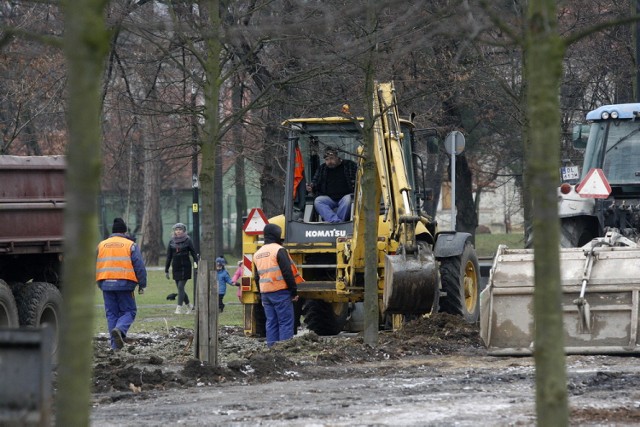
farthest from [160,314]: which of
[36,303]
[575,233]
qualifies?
[575,233]

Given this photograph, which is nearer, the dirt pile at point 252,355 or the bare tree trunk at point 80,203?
the bare tree trunk at point 80,203

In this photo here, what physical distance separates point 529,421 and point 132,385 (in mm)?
3878

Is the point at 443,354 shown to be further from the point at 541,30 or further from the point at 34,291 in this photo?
the point at 541,30

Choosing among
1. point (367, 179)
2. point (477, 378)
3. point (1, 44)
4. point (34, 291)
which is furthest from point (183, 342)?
point (1, 44)

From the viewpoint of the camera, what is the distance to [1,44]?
6812 millimetres

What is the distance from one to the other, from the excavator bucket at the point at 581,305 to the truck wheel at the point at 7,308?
490 centimetres

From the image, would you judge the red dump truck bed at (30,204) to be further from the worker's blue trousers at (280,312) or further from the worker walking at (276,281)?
the worker's blue trousers at (280,312)

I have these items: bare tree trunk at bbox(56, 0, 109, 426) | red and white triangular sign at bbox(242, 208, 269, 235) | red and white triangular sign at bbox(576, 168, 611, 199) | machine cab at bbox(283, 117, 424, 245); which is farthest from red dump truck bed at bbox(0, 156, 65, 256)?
bare tree trunk at bbox(56, 0, 109, 426)

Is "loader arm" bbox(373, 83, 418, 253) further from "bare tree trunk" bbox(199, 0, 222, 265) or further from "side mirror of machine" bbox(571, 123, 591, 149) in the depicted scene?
"side mirror of machine" bbox(571, 123, 591, 149)

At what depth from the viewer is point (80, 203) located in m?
4.81

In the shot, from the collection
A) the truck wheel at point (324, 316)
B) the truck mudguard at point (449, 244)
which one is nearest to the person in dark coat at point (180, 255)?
the truck wheel at point (324, 316)

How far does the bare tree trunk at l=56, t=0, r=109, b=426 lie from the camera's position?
4.84 m

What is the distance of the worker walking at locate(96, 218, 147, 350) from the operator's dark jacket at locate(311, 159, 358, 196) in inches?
98.4

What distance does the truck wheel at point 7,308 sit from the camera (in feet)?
42.7
